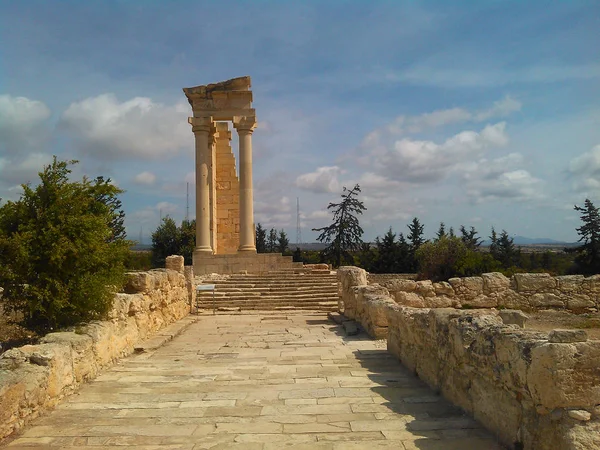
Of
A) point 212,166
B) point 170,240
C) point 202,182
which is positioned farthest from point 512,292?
point 170,240

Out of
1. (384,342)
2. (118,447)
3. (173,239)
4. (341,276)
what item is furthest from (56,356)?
(173,239)

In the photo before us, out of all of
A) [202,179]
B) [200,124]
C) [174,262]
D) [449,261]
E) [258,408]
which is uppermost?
[200,124]

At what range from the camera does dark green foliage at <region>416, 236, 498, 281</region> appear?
26417 mm

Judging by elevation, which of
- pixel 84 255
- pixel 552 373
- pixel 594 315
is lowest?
pixel 594 315

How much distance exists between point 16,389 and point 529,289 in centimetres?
1434

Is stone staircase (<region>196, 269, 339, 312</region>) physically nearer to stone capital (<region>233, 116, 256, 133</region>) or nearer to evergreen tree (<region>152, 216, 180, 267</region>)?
stone capital (<region>233, 116, 256, 133</region>)

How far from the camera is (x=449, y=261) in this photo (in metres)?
31.1

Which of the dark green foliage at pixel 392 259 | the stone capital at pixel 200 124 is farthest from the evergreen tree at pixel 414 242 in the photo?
the stone capital at pixel 200 124

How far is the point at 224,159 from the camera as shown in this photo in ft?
95.6

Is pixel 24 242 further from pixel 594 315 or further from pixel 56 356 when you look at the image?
pixel 594 315

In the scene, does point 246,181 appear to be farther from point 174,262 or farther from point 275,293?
point 174,262

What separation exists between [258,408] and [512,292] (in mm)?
12415

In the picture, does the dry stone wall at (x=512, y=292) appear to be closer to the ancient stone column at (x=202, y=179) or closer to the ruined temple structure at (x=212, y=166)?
the ruined temple structure at (x=212, y=166)

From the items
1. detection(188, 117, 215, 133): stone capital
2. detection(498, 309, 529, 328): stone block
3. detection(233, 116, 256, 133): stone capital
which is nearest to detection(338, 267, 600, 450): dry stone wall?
detection(498, 309, 529, 328): stone block
